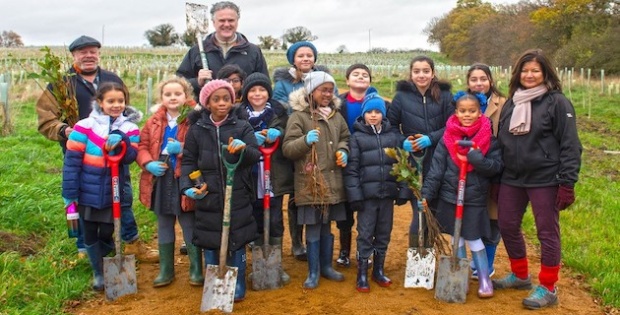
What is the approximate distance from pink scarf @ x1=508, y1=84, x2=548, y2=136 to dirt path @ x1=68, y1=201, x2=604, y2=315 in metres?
1.31

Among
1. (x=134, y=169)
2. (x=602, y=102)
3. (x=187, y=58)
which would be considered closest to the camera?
(x=187, y=58)

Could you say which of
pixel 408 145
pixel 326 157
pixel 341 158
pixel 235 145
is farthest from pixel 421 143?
pixel 235 145

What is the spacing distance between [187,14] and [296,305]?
3.17m

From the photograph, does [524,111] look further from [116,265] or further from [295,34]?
[295,34]

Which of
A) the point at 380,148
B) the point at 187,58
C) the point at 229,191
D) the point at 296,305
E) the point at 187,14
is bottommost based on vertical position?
the point at 296,305

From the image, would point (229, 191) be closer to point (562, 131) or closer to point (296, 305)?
point (296, 305)

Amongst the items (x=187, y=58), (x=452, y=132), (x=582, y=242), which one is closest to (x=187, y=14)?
(x=187, y=58)

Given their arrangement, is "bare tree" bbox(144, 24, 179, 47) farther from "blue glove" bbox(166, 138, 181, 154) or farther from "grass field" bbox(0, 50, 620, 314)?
"blue glove" bbox(166, 138, 181, 154)

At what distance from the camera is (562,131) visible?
396 centimetres

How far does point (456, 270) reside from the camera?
425cm

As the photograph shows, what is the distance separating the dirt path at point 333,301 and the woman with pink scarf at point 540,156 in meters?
0.24

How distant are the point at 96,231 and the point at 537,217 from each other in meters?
3.46

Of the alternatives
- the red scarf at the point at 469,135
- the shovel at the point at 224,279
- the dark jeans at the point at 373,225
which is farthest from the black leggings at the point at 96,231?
the red scarf at the point at 469,135

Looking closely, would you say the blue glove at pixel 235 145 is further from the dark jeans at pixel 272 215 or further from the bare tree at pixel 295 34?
the bare tree at pixel 295 34
